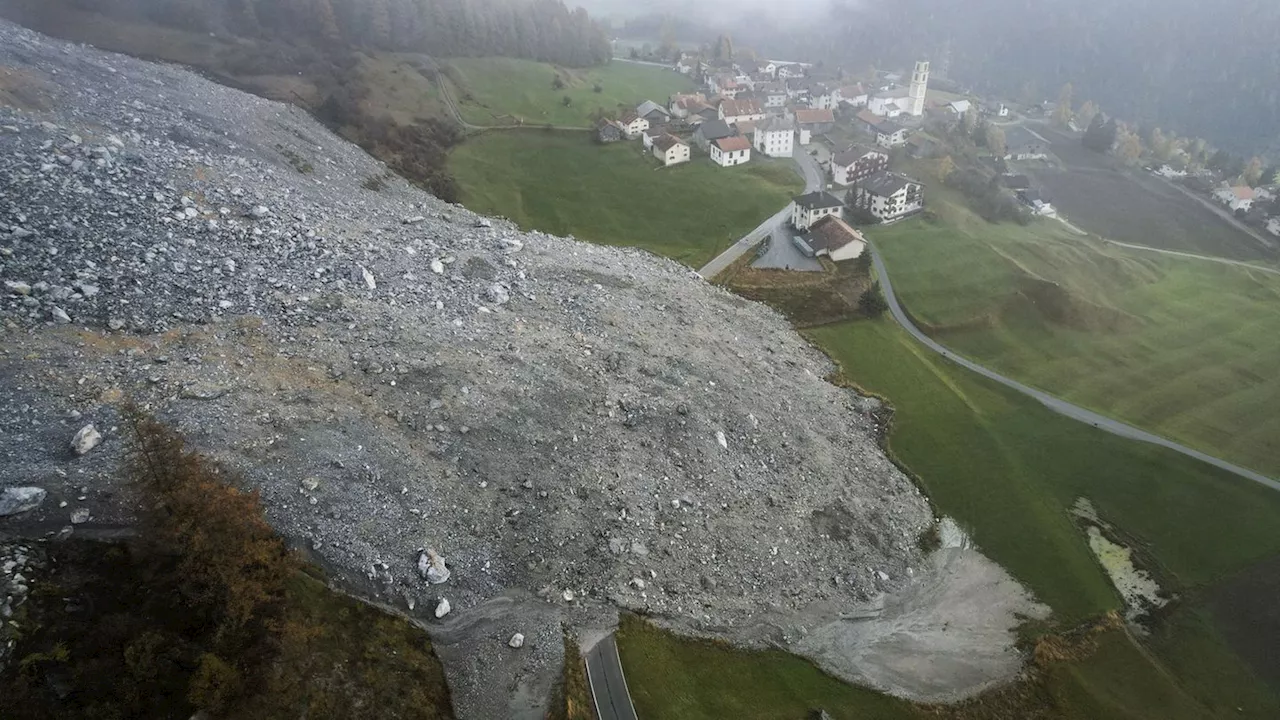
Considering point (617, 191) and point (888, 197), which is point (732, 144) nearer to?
point (617, 191)

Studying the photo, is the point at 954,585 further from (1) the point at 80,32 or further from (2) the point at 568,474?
(1) the point at 80,32

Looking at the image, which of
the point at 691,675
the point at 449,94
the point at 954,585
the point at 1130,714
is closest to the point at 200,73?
the point at 449,94

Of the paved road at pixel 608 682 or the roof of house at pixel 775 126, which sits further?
the roof of house at pixel 775 126

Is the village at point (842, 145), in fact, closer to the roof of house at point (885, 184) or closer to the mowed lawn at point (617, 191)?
the roof of house at point (885, 184)

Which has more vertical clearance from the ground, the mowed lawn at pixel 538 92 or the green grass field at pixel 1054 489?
the mowed lawn at pixel 538 92

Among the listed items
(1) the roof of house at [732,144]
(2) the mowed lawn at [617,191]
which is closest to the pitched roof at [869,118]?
(2) the mowed lawn at [617,191]

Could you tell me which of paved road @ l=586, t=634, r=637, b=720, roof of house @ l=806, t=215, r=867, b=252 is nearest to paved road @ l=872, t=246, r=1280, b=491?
roof of house @ l=806, t=215, r=867, b=252
